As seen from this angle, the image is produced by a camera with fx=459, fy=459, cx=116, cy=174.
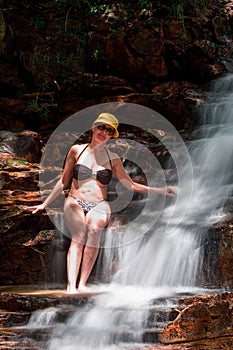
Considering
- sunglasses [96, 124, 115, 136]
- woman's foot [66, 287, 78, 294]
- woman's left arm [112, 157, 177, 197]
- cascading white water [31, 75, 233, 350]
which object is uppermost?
sunglasses [96, 124, 115, 136]

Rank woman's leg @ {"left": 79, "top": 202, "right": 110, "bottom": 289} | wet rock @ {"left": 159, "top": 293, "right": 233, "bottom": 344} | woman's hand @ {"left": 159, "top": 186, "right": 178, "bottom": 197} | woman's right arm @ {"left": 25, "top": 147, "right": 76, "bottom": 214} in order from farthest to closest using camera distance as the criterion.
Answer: woman's hand @ {"left": 159, "top": 186, "right": 178, "bottom": 197}, woman's right arm @ {"left": 25, "top": 147, "right": 76, "bottom": 214}, woman's leg @ {"left": 79, "top": 202, "right": 110, "bottom": 289}, wet rock @ {"left": 159, "top": 293, "right": 233, "bottom": 344}

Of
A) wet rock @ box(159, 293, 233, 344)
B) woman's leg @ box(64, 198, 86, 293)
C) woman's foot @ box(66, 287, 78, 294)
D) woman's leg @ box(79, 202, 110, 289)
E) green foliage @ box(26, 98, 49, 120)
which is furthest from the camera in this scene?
green foliage @ box(26, 98, 49, 120)

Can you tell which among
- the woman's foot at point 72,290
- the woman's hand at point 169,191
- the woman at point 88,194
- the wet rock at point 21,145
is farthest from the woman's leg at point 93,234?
the wet rock at point 21,145

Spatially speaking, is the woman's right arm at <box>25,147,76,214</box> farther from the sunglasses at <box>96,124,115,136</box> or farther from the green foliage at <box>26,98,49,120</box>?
the green foliage at <box>26,98,49,120</box>

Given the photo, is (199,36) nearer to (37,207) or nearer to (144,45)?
(144,45)

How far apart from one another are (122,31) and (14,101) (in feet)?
6.88

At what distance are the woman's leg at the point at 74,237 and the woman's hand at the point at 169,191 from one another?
3.46ft

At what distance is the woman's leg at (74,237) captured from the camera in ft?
13.4

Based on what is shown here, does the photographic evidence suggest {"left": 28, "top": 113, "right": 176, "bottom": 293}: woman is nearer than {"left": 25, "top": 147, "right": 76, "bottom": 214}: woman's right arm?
Yes

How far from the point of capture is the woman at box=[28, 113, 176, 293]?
427 cm

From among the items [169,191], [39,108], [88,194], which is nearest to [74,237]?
[88,194]

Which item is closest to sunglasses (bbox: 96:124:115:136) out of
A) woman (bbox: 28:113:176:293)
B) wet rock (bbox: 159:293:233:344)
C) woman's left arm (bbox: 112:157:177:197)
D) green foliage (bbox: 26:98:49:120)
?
woman (bbox: 28:113:176:293)

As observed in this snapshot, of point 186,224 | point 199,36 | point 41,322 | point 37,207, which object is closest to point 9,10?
point 199,36

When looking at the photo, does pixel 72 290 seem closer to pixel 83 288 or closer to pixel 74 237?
pixel 83 288
